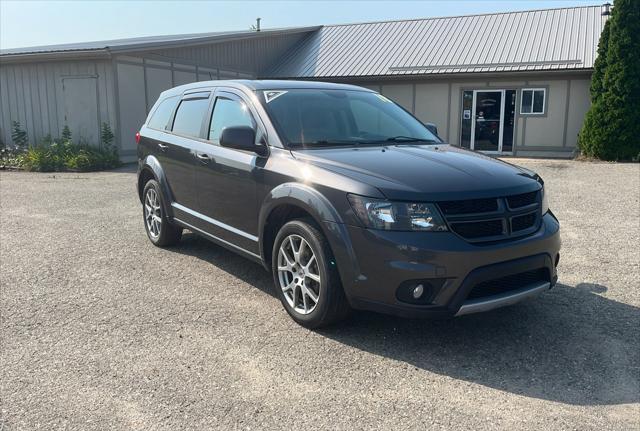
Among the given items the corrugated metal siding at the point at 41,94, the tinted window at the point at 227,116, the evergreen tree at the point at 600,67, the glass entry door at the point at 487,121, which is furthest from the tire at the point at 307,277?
the glass entry door at the point at 487,121

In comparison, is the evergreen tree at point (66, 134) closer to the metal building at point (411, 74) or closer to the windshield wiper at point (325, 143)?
the metal building at point (411, 74)

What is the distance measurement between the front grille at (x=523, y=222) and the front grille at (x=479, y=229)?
15 cm

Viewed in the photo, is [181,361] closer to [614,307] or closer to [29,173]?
[614,307]

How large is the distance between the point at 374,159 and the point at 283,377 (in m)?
1.68

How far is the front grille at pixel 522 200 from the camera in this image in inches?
148

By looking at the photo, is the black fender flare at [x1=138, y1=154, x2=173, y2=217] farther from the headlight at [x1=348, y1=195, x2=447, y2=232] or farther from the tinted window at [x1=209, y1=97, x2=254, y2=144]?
the headlight at [x1=348, y1=195, x2=447, y2=232]

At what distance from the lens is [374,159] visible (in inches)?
159

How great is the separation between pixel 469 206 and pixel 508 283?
25.2 inches

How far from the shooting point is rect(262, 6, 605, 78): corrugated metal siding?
18734 millimetres

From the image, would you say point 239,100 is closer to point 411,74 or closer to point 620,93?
point 620,93

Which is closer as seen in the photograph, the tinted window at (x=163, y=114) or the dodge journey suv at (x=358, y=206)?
the dodge journey suv at (x=358, y=206)

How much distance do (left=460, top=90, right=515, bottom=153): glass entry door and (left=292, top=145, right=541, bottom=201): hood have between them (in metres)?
15.8

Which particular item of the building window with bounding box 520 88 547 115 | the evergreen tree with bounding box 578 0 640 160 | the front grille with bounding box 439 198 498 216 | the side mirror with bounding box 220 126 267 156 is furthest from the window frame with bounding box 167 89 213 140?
the building window with bounding box 520 88 547 115

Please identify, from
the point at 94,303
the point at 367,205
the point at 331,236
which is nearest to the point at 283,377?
the point at 331,236
